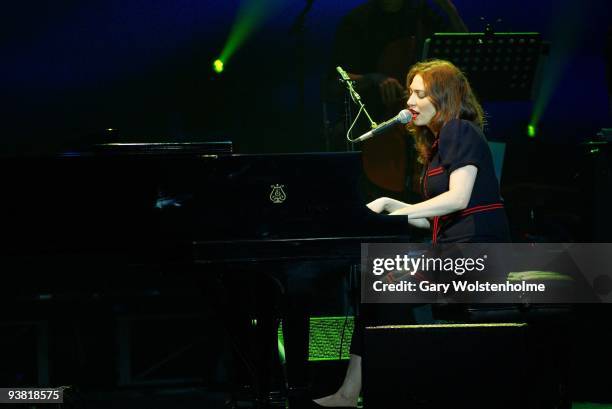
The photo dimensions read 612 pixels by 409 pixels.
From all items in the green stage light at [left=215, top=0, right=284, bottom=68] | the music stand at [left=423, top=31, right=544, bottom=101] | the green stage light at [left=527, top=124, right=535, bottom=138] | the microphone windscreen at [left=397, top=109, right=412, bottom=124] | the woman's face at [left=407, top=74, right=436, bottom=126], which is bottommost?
the green stage light at [left=527, top=124, right=535, bottom=138]

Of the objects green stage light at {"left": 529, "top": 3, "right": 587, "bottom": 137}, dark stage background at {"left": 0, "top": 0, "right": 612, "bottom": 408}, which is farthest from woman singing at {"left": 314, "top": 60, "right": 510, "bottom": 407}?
green stage light at {"left": 529, "top": 3, "right": 587, "bottom": 137}

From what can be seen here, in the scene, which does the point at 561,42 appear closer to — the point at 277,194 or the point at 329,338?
the point at 329,338

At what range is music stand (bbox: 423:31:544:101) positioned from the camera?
376cm

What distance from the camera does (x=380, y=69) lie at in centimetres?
449

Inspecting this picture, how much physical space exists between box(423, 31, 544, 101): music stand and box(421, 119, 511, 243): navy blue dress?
2.44 ft

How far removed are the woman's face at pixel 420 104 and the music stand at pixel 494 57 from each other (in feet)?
2.00

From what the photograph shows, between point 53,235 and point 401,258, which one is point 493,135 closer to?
point 401,258

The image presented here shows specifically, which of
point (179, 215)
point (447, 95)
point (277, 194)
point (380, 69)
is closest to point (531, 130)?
point (380, 69)

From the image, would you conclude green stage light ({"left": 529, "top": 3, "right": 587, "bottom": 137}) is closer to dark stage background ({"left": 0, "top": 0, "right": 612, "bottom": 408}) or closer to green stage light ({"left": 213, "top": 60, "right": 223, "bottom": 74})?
dark stage background ({"left": 0, "top": 0, "right": 612, "bottom": 408})

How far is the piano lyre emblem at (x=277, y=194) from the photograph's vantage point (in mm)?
2766

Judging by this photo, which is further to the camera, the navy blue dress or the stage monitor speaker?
the navy blue dress

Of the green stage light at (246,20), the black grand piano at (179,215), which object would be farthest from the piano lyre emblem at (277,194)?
the green stage light at (246,20)

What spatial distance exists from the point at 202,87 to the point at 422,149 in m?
1.82

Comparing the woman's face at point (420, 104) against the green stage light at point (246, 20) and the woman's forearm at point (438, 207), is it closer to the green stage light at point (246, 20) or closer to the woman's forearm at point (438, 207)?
the woman's forearm at point (438, 207)
